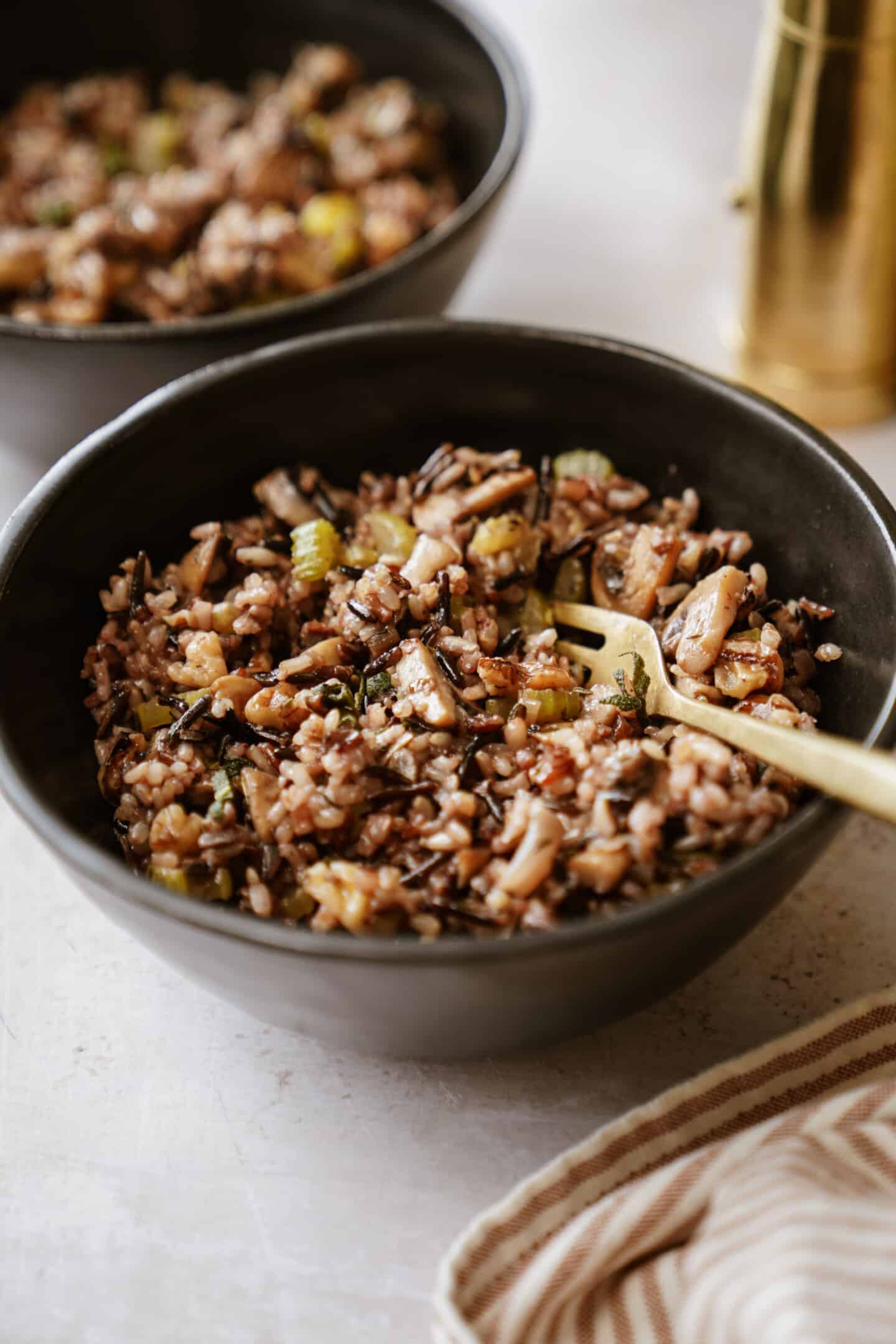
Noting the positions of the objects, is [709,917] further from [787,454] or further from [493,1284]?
[787,454]

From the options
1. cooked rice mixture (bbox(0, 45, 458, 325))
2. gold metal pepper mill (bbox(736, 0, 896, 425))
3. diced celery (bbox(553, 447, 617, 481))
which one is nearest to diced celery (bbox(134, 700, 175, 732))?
diced celery (bbox(553, 447, 617, 481))

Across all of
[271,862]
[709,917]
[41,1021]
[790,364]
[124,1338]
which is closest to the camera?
[709,917]

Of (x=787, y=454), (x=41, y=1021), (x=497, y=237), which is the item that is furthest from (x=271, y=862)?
(x=497, y=237)

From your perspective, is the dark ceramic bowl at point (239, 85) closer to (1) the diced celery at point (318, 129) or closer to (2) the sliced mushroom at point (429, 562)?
(1) the diced celery at point (318, 129)

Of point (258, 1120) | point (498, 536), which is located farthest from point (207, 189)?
point (258, 1120)

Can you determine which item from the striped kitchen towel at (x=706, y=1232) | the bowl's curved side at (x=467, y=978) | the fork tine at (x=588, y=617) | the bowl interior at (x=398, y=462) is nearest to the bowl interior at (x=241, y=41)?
the bowl interior at (x=398, y=462)
